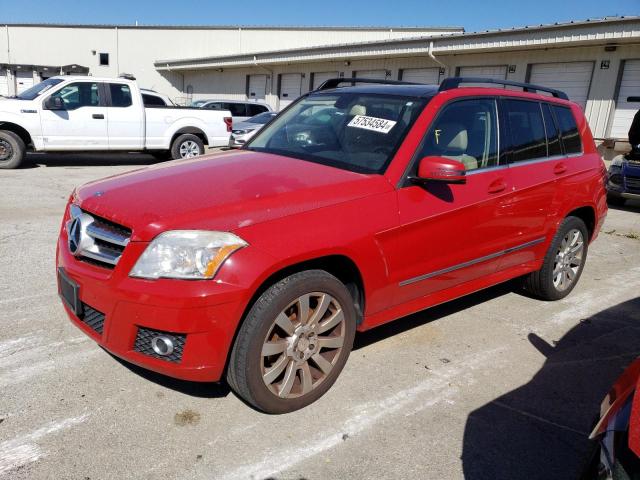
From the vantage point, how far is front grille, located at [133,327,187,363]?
2629 mm

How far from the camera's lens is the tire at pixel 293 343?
2713 mm

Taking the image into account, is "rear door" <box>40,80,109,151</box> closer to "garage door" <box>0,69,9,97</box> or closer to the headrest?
the headrest

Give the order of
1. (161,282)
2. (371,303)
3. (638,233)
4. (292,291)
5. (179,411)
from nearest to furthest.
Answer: (161,282) → (292,291) → (179,411) → (371,303) → (638,233)

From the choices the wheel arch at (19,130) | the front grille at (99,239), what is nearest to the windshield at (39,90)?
the wheel arch at (19,130)

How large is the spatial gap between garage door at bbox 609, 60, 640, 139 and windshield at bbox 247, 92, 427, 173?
41.3 ft

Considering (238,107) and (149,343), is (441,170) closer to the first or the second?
(149,343)

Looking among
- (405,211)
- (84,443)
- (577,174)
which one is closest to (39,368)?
(84,443)

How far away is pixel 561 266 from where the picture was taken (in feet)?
16.3

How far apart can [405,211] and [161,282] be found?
4.87 feet

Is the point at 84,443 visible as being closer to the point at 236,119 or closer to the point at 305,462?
the point at 305,462

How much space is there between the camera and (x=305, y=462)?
262 cm

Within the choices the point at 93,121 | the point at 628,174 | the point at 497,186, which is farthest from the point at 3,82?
the point at 497,186

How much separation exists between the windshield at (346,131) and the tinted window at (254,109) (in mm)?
15292

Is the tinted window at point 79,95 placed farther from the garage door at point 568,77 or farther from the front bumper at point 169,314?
the garage door at point 568,77
